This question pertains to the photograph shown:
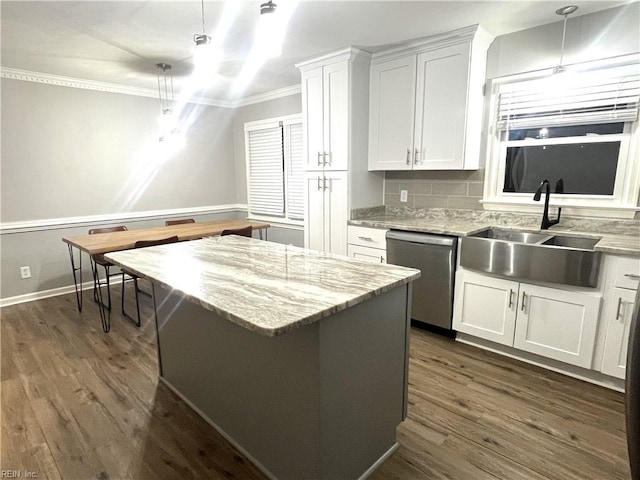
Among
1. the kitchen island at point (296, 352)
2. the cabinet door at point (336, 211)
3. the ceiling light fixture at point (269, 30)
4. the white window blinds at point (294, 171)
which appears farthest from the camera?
the white window blinds at point (294, 171)

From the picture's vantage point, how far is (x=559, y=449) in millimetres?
1747

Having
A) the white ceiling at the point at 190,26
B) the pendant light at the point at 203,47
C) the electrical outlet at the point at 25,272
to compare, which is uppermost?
the white ceiling at the point at 190,26

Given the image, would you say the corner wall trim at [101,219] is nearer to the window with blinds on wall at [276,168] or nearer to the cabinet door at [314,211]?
the window with blinds on wall at [276,168]

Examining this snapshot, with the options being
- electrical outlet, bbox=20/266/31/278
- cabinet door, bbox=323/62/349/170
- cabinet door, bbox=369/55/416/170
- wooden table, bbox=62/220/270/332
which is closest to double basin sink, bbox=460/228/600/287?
cabinet door, bbox=369/55/416/170

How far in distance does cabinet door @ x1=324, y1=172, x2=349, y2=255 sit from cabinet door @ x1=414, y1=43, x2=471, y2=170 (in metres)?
0.74

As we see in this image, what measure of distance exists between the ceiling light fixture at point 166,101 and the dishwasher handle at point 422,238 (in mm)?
2405

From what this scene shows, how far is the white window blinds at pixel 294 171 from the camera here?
4.48 metres

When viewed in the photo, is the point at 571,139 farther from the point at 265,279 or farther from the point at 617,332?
the point at 265,279

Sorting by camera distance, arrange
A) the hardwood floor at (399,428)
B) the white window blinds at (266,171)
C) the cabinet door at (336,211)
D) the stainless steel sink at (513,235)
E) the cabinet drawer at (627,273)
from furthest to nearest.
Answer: the white window blinds at (266,171)
the cabinet door at (336,211)
the stainless steel sink at (513,235)
the cabinet drawer at (627,273)
the hardwood floor at (399,428)

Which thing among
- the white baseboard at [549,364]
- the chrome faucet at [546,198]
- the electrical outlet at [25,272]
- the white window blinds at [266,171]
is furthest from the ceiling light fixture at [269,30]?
the electrical outlet at [25,272]

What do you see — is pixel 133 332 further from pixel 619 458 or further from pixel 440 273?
pixel 619 458

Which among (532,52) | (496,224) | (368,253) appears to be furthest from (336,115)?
(496,224)

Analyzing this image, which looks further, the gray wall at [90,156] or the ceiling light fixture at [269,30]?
the gray wall at [90,156]

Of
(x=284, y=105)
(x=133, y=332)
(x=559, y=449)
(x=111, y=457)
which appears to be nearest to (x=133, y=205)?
(x=133, y=332)
